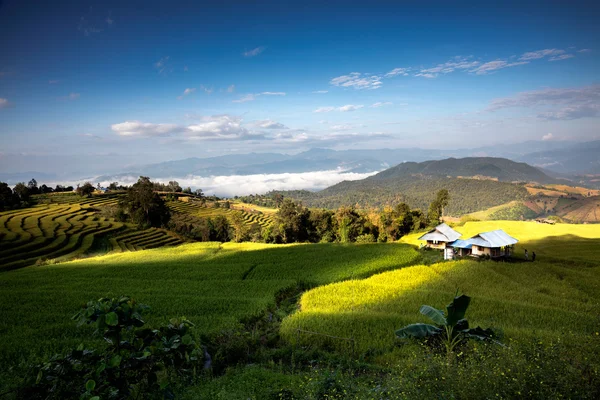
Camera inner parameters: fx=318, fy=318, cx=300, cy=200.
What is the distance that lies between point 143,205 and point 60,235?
2232cm

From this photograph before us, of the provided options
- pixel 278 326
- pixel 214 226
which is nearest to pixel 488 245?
pixel 278 326

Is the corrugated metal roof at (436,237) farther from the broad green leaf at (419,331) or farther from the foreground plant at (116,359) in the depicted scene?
the foreground plant at (116,359)

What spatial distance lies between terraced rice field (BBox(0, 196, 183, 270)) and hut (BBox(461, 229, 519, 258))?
168ft

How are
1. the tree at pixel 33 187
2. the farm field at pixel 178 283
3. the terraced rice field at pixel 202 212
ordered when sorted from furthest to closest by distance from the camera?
1. the terraced rice field at pixel 202 212
2. the tree at pixel 33 187
3. the farm field at pixel 178 283

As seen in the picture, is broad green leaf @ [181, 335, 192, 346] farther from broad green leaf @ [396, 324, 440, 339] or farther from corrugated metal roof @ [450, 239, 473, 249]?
corrugated metal roof @ [450, 239, 473, 249]

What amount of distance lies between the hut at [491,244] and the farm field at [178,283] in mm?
7320

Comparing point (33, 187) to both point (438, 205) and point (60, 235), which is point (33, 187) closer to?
point (60, 235)

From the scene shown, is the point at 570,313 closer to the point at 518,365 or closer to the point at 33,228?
the point at 518,365

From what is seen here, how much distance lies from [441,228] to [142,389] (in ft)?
136

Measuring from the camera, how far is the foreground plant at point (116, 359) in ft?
16.8

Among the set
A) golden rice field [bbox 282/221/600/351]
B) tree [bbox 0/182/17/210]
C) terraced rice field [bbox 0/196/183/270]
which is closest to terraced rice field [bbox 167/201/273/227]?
terraced rice field [bbox 0/196/183/270]

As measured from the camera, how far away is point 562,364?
712 cm

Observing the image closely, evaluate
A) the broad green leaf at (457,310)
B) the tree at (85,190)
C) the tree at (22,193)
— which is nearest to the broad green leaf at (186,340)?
the broad green leaf at (457,310)

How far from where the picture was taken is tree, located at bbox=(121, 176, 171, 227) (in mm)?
72250
